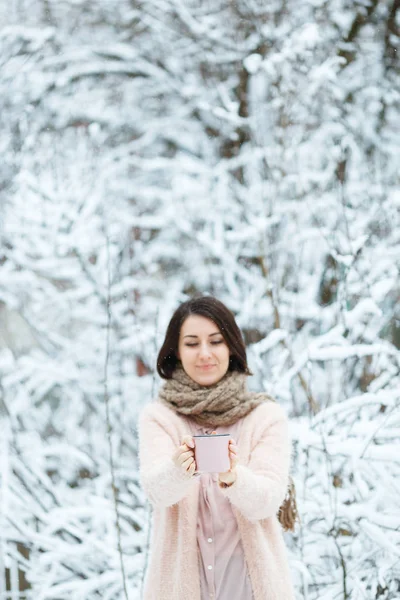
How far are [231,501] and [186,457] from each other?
165 millimetres

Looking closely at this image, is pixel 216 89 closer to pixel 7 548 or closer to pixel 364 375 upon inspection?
pixel 364 375

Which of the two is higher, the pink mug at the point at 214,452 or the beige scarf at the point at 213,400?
the beige scarf at the point at 213,400

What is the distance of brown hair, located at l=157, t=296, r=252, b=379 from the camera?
1.68 metres

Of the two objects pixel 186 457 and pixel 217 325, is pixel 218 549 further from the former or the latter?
pixel 217 325

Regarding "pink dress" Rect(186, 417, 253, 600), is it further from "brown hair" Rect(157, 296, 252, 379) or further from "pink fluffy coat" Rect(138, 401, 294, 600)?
"brown hair" Rect(157, 296, 252, 379)

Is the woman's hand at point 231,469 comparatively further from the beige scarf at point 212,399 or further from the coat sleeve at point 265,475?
the beige scarf at point 212,399

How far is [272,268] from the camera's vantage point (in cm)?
319

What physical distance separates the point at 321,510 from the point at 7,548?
1.38 meters

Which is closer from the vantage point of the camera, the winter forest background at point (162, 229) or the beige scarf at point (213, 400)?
the beige scarf at point (213, 400)

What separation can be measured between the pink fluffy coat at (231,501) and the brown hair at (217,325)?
16cm

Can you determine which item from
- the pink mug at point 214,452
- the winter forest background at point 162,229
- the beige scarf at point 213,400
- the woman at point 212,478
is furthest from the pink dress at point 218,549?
the winter forest background at point 162,229

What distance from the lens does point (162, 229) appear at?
12.2 ft

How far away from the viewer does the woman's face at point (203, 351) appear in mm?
1658

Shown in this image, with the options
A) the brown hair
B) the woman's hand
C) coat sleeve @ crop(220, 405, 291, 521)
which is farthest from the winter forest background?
the woman's hand
